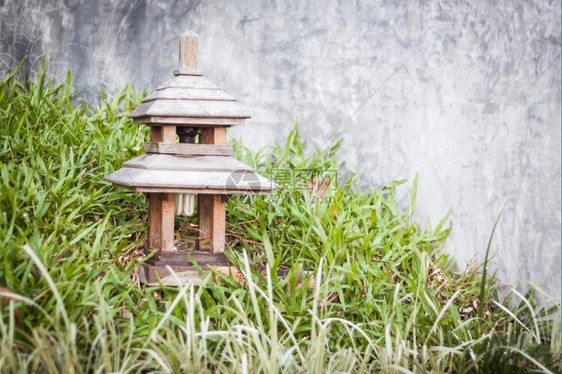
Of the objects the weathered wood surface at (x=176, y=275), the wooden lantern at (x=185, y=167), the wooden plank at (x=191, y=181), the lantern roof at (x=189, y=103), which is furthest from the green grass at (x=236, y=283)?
the lantern roof at (x=189, y=103)

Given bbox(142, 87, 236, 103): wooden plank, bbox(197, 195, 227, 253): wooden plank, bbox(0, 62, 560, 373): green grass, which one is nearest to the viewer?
bbox(0, 62, 560, 373): green grass

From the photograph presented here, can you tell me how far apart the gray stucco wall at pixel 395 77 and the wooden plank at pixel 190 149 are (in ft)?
3.81

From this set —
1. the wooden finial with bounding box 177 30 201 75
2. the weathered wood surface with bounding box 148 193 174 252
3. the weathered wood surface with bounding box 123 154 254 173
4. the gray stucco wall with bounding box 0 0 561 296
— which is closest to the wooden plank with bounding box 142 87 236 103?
the wooden finial with bounding box 177 30 201 75

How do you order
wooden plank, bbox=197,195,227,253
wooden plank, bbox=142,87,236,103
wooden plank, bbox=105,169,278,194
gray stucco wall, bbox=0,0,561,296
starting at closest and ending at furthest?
1. wooden plank, bbox=105,169,278,194
2. wooden plank, bbox=142,87,236,103
3. wooden plank, bbox=197,195,227,253
4. gray stucco wall, bbox=0,0,561,296

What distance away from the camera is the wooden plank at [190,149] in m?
2.34

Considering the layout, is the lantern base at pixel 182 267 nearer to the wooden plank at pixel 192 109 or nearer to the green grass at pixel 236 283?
the green grass at pixel 236 283

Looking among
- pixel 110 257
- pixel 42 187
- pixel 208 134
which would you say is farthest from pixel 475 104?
pixel 42 187

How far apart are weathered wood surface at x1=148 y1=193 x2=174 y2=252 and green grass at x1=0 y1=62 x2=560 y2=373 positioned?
19 cm

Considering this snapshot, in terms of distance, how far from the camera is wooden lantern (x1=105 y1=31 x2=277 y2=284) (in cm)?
226

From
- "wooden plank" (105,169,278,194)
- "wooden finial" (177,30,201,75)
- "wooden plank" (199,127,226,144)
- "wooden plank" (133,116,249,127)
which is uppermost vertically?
"wooden finial" (177,30,201,75)

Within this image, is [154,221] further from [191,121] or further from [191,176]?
[191,121]

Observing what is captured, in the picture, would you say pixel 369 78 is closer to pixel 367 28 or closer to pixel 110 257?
pixel 367 28

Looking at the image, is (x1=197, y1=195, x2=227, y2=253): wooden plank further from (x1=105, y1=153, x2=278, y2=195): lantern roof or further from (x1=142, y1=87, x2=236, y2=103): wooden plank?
(x1=142, y1=87, x2=236, y2=103): wooden plank

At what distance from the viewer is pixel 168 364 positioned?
185 centimetres
